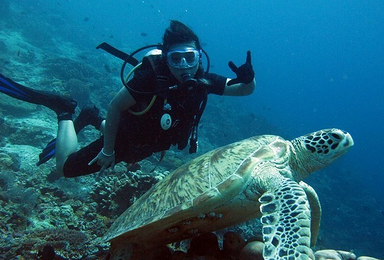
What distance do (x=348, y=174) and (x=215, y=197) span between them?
1032 inches

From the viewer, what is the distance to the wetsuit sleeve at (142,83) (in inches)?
113

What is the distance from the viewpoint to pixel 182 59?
119 inches

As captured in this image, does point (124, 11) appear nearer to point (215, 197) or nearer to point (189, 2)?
point (189, 2)

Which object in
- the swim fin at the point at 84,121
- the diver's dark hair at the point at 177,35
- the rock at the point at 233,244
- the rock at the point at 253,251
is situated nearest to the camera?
the rock at the point at 253,251

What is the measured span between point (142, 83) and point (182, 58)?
0.63 metres

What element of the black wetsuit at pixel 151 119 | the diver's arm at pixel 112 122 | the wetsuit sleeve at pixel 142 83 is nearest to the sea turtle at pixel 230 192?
the black wetsuit at pixel 151 119

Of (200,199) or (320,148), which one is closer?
(200,199)

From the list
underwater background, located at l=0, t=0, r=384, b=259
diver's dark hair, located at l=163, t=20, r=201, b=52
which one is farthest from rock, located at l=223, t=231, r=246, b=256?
diver's dark hair, located at l=163, t=20, r=201, b=52

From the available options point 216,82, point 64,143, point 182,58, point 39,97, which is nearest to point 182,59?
point 182,58

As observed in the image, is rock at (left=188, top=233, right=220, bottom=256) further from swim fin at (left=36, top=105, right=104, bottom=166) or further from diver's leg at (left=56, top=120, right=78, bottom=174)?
swim fin at (left=36, top=105, right=104, bottom=166)

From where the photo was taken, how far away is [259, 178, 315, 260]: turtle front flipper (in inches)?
58.4

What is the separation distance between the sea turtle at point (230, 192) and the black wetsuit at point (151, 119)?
2.43 ft

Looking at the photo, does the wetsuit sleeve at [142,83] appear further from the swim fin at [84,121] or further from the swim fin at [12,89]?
the swim fin at [12,89]

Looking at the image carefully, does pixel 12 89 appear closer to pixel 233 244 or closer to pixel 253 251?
pixel 233 244
